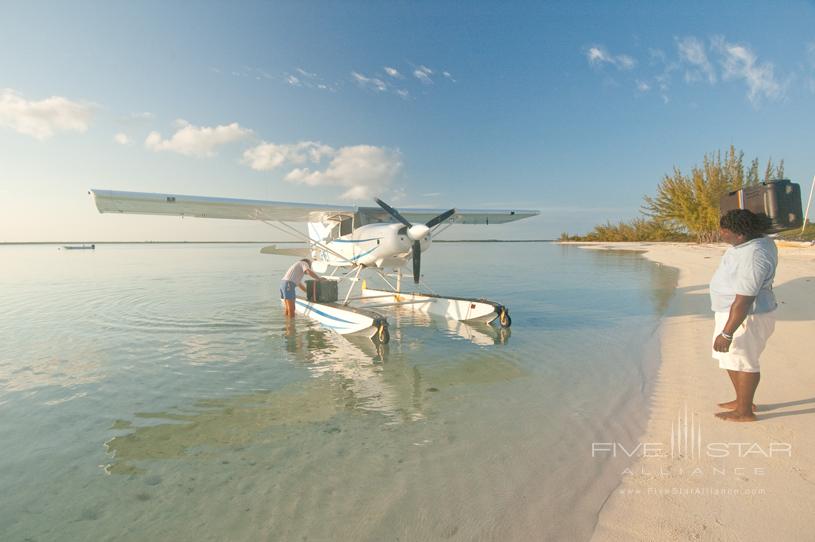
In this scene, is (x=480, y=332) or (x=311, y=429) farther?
(x=480, y=332)

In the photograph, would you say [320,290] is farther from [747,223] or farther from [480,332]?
[747,223]

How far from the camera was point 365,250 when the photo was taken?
8.68 meters

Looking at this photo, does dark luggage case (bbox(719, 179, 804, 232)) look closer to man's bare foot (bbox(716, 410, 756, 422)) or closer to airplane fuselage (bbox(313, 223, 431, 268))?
man's bare foot (bbox(716, 410, 756, 422))

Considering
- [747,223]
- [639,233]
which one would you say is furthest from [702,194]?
[747,223]

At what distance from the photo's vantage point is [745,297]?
2.75 meters

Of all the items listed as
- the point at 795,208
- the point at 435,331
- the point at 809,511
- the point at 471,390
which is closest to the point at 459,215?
the point at 435,331

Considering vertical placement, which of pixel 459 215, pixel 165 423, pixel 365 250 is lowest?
pixel 165 423

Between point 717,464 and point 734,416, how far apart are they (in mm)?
842

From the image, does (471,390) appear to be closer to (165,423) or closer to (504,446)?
(504,446)

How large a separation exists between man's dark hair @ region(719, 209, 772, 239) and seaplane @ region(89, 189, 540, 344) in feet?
15.3

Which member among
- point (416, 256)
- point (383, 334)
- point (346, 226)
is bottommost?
point (383, 334)

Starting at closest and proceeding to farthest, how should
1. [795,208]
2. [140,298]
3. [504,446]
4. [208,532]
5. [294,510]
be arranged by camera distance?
[208,532], [294,510], [795,208], [504,446], [140,298]

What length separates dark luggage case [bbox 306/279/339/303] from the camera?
893 cm

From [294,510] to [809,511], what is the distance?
288cm
